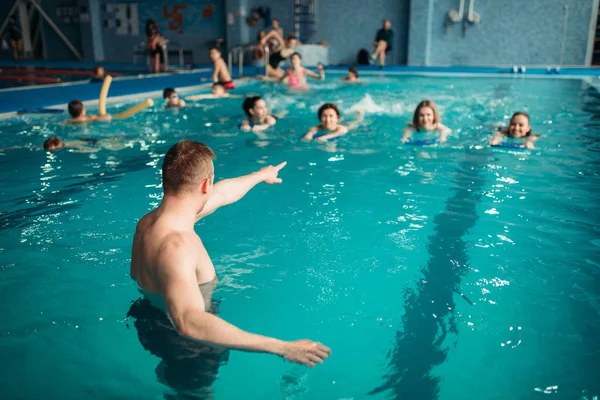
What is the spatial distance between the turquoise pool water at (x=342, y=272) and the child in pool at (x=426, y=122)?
0.54 metres

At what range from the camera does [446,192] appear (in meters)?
4.93

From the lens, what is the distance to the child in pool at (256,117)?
791cm

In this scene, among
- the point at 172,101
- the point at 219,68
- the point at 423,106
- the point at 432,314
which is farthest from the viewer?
the point at 219,68

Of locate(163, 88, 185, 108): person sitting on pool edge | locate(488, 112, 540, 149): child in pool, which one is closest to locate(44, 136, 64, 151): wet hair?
locate(163, 88, 185, 108): person sitting on pool edge

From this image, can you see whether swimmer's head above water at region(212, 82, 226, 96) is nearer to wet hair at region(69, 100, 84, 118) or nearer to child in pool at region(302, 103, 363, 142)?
wet hair at region(69, 100, 84, 118)

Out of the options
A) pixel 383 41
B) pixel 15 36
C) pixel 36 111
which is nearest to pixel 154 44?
pixel 383 41

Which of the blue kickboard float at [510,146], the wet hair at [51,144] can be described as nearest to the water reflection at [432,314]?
the blue kickboard float at [510,146]

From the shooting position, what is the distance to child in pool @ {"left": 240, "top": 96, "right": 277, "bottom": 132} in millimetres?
7906

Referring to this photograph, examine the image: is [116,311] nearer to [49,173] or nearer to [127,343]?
[127,343]

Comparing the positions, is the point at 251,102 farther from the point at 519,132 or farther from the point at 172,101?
the point at 519,132

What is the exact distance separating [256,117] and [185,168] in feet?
20.1

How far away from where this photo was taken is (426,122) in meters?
7.14

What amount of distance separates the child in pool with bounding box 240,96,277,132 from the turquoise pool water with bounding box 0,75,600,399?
4.00ft

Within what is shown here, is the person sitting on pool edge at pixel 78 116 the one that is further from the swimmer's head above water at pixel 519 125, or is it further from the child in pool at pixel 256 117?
the swimmer's head above water at pixel 519 125
